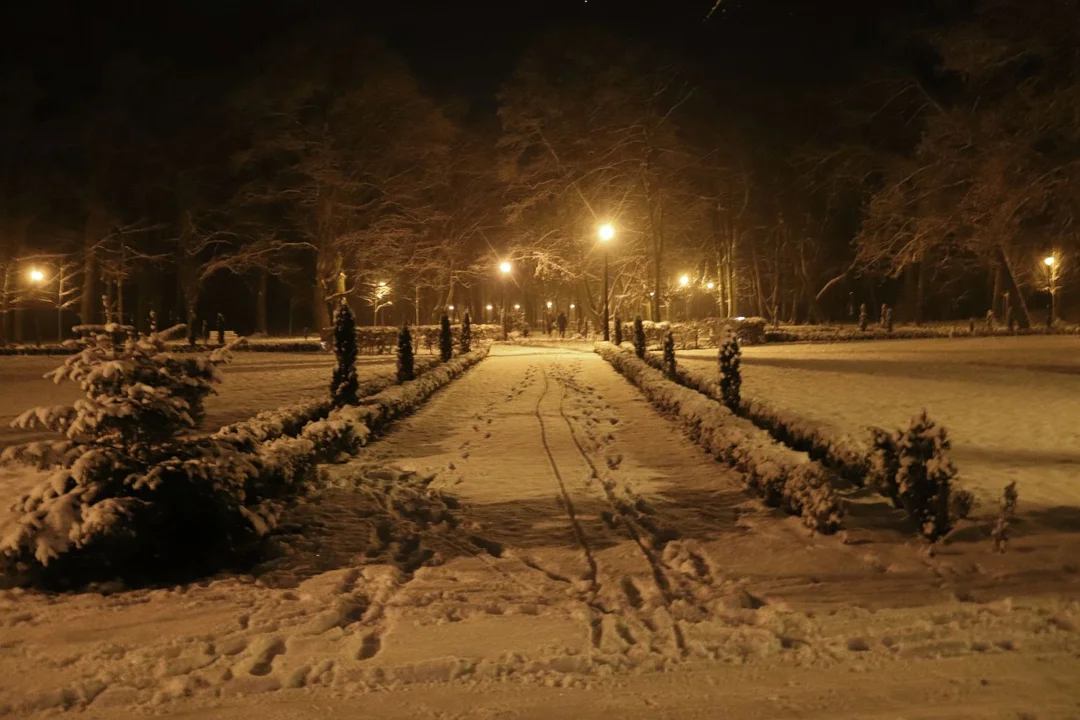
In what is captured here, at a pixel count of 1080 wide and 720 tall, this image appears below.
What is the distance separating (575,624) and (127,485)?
3130mm

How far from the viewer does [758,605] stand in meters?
5.31

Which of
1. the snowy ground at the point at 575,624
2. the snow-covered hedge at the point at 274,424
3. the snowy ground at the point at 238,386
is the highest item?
the snow-covered hedge at the point at 274,424

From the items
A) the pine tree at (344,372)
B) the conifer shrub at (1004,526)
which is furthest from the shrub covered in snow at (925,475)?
the pine tree at (344,372)

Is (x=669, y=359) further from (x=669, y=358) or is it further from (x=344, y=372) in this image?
(x=344, y=372)

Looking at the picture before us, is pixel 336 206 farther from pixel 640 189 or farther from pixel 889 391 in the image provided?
pixel 889 391

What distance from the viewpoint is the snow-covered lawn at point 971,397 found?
8977 millimetres

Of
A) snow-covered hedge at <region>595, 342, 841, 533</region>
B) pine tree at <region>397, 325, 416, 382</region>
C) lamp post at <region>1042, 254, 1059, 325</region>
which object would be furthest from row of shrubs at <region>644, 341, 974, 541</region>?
lamp post at <region>1042, 254, 1059, 325</region>

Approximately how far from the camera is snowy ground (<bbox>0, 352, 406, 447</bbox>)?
14562 mm

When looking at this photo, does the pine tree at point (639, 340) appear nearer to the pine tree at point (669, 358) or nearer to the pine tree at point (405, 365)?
the pine tree at point (669, 358)

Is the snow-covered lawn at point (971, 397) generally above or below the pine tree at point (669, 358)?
below

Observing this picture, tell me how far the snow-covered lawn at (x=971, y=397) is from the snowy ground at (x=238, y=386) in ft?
25.7

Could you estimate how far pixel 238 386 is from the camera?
1998 cm

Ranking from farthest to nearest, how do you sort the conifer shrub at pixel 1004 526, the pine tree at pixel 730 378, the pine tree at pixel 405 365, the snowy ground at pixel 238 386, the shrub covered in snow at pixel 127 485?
the pine tree at pixel 405 365 → the snowy ground at pixel 238 386 → the pine tree at pixel 730 378 → the conifer shrub at pixel 1004 526 → the shrub covered in snow at pixel 127 485

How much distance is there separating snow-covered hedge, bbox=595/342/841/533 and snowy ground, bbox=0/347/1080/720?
237 millimetres
